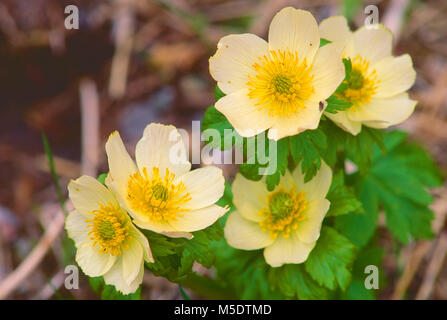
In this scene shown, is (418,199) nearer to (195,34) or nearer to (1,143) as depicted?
(195,34)

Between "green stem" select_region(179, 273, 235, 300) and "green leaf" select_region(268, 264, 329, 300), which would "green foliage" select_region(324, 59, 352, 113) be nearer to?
"green leaf" select_region(268, 264, 329, 300)


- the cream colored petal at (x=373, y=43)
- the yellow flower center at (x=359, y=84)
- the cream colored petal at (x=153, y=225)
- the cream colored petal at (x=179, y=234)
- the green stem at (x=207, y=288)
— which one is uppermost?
the cream colored petal at (x=373, y=43)

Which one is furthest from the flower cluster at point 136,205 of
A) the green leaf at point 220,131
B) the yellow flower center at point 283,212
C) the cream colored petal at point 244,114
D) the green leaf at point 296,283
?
the green leaf at point 296,283

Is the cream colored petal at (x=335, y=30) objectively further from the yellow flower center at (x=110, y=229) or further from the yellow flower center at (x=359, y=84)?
the yellow flower center at (x=110, y=229)

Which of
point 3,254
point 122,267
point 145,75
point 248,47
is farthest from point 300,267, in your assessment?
point 145,75

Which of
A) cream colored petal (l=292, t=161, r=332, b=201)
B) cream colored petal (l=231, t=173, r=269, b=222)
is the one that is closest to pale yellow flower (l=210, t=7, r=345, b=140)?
cream colored petal (l=292, t=161, r=332, b=201)

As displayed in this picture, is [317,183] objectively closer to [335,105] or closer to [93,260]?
[335,105]
